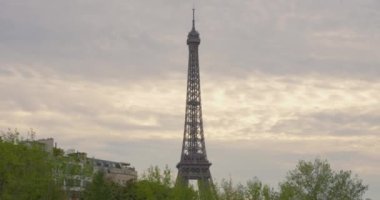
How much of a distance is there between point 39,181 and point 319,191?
93.6 feet

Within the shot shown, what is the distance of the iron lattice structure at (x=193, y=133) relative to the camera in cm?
16938

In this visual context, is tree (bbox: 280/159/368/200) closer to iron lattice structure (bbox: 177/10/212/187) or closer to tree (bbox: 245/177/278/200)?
tree (bbox: 245/177/278/200)

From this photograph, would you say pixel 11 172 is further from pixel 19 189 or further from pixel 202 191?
pixel 202 191

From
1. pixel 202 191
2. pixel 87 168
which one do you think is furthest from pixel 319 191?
pixel 87 168

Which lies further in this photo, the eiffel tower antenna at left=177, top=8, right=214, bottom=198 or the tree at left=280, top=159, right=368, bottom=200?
the eiffel tower antenna at left=177, top=8, right=214, bottom=198

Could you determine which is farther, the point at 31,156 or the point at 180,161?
the point at 180,161

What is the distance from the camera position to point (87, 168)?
292ft

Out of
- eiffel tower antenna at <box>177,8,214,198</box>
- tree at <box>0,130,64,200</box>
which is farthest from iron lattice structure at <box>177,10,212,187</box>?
tree at <box>0,130,64,200</box>

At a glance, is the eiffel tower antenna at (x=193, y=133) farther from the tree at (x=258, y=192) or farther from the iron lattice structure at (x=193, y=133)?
the tree at (x=258, y=192)

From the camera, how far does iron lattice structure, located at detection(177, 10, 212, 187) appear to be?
556ft

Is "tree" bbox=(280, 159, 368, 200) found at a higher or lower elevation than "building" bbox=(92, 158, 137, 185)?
lower

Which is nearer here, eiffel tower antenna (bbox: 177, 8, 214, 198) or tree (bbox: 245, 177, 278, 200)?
tree (bbox: 245, 177, 278, 200)

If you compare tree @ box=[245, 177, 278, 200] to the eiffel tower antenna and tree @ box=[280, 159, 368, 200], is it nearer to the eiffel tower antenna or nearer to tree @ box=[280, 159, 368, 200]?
tree @ box=[280, 159, 368, 200]

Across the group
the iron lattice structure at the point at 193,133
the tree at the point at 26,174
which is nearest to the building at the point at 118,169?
the iron lattice structure at the point at 193,133
